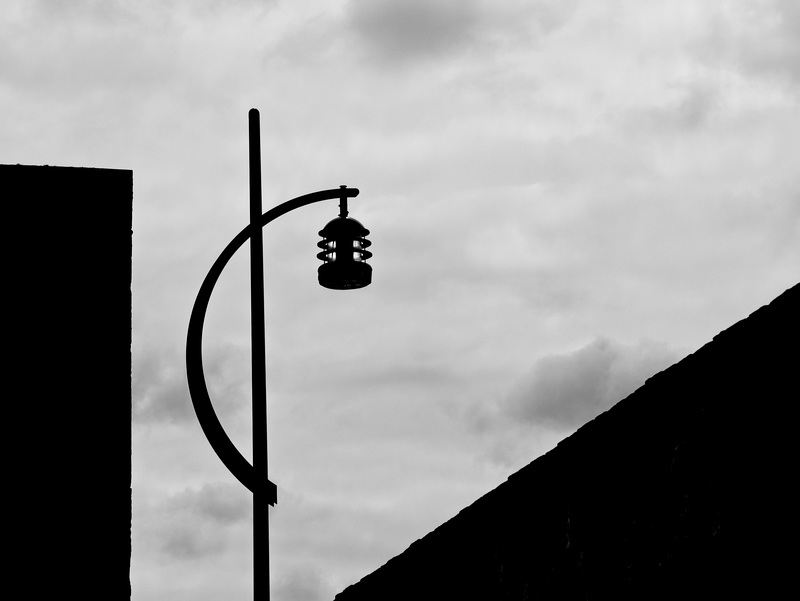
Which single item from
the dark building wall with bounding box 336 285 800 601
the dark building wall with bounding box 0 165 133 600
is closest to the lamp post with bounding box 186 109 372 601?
the dark building wall with bounding box 0 165 133 600

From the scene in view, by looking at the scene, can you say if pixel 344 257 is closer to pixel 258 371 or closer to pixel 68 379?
pixel 258 371

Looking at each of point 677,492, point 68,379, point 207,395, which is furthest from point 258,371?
point 677,492

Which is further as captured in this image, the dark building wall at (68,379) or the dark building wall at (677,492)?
the dark building wall at (68,379)

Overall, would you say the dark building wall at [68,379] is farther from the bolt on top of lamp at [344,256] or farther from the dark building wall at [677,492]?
the dark building wall at [677,492]

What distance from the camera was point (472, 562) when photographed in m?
12.4

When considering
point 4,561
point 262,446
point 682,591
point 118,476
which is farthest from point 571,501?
point 4,561

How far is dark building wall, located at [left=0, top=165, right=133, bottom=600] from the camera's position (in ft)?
34.8

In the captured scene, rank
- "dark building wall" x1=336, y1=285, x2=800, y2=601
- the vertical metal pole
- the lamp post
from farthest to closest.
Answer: the lamp post, the vertical metal pole, "dark building wall" x1=336, y1=285, x2=800, y2=601

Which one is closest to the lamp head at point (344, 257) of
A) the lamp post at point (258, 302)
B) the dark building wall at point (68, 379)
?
the lamp post at point (258, 302)

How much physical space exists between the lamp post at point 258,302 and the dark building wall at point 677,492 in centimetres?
235

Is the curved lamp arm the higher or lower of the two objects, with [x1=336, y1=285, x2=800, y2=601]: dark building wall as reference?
higher

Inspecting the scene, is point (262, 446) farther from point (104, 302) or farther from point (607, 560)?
point (607, 560)

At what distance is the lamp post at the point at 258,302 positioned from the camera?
10555 millimetres

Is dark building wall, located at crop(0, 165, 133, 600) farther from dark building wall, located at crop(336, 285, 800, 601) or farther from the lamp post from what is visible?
dark building wall, located at crop(336, 285, 800, 601)
